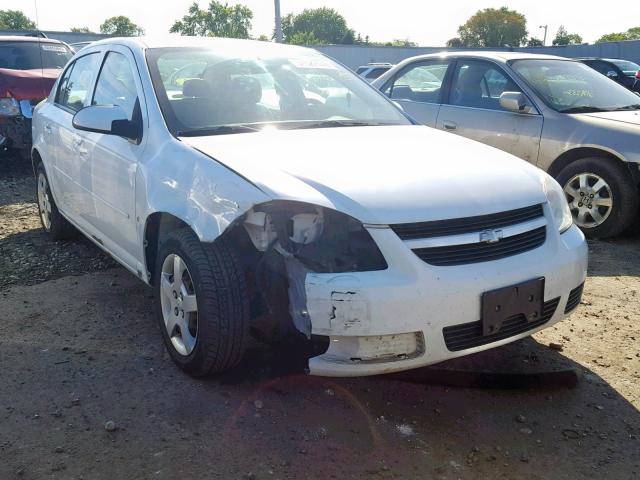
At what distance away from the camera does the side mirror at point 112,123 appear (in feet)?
11.1

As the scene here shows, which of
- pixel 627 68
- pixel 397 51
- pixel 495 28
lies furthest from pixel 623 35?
pixel 627 68

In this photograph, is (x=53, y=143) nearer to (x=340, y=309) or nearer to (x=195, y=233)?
(x=195, y=233)

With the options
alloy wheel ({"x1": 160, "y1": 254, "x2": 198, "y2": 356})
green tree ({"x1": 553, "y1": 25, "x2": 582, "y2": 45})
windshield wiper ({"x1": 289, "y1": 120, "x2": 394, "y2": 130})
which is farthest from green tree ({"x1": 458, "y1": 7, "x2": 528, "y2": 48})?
alloy wheel ({"x1": 160, "y1": 254, "x2": 198, "y2": 356})

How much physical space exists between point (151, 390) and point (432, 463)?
1.36m

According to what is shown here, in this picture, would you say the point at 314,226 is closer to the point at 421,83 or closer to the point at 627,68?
the point at 421,83

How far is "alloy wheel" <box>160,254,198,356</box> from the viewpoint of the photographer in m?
3.03

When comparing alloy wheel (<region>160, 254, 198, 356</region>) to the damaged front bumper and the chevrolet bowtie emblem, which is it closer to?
the damaged front bumper

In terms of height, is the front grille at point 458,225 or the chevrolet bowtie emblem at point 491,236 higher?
the front grille at point 458,225

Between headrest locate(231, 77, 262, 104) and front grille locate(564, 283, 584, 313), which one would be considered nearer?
front grille locate(564, 283, 584, 313)

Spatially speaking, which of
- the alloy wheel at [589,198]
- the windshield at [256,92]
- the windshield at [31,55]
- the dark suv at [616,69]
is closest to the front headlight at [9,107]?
the windshield at [31,55]

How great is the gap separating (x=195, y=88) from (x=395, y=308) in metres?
1.87

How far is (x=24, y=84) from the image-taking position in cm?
813

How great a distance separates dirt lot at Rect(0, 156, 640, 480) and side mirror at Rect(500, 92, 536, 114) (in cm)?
250

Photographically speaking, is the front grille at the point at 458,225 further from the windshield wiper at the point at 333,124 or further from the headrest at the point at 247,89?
the headrest at the point at 247,89
